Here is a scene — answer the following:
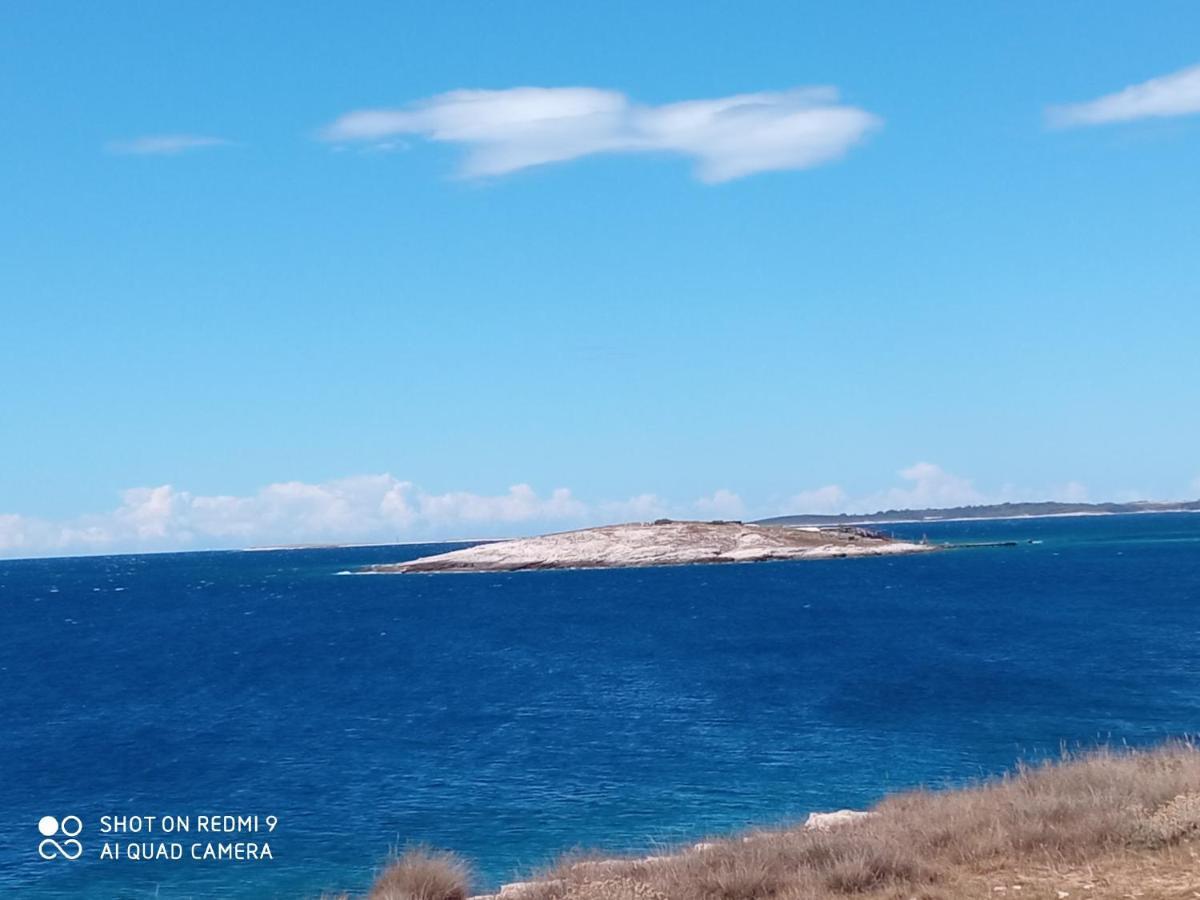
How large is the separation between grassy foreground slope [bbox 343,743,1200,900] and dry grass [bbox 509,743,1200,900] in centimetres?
2

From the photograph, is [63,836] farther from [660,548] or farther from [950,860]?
[660,548]

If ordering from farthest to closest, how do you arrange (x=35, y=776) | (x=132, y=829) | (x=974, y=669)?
(x=974, y=669), (x=35, y=776), (x=132, y=829)

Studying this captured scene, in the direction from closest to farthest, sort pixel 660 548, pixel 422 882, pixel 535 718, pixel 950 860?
pixel 950 860, pixel 422 882, pixel 535 718, pixel 660 548

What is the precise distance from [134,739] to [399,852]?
24631 millimetres

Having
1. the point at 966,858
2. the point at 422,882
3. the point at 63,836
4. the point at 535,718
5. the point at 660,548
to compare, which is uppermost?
the point at 966,858

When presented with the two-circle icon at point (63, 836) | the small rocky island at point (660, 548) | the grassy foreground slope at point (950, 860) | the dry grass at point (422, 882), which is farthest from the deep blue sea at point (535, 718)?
the small rocky island at point (660, 548)

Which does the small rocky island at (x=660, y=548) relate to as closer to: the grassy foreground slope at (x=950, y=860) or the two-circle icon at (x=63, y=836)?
the two-circle icon at (x=63, y=836)

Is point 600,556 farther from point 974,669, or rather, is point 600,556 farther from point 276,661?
point 974,669

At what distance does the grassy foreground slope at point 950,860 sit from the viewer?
14.6 meters

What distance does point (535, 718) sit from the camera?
4716 centimetres

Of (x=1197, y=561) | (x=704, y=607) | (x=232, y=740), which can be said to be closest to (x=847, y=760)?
(x=232, y=740)

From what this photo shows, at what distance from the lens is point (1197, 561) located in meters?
147

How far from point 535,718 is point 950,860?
3244cm

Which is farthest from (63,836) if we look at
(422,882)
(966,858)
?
(966,858)
